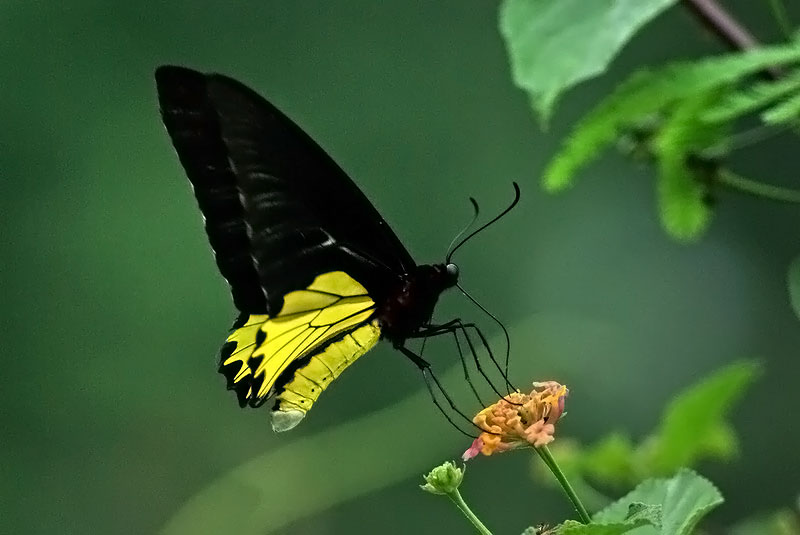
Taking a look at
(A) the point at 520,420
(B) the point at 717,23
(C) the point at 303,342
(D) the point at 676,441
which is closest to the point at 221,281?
(C) the point at 303,342

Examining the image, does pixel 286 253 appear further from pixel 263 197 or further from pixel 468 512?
pixel 468 512

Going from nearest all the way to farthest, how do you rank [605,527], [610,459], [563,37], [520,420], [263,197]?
[605,527] → [520,420] → [563,37] → [263,197] → [610,459]

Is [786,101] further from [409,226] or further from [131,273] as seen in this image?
[131,273]

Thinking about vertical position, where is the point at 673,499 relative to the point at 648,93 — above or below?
below

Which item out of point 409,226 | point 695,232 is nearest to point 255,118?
point 695,232

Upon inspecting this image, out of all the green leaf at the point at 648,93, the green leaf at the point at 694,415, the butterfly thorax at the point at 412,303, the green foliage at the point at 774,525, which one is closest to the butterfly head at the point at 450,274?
the butterfly thorax at the point at 412,303

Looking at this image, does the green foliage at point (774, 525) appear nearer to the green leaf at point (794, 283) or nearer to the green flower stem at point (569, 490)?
the green leaf at point (794, 283)

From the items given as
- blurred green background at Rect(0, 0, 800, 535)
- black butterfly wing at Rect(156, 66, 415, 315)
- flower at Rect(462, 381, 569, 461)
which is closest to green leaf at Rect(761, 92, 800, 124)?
flower at Rect(462, 381, 569, 461)
